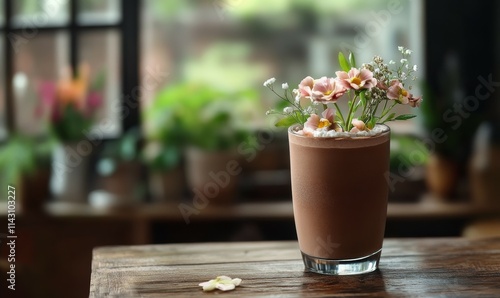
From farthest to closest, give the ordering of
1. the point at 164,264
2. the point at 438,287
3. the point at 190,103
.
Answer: the point at 190,103 → the point at 164,264 → the point at 438,287

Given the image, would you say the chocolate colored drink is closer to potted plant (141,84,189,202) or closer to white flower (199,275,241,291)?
white flower (199,275,241,291)

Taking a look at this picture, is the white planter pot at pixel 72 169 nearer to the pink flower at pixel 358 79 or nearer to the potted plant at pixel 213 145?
the potted plant at pixel 213 145

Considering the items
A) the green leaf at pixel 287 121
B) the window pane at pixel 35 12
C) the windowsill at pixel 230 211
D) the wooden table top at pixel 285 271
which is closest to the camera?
the wooden table top at pixel 285 271

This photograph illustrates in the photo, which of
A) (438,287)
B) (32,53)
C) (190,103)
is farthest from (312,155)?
(32,53)

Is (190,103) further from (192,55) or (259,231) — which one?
(259,231)

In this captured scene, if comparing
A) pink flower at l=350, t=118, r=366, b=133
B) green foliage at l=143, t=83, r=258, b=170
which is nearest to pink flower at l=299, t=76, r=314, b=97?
pink flower at l=350, t=118, r=366, b=133

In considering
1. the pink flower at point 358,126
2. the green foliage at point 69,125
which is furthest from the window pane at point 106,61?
the pink flower at point 358,126
